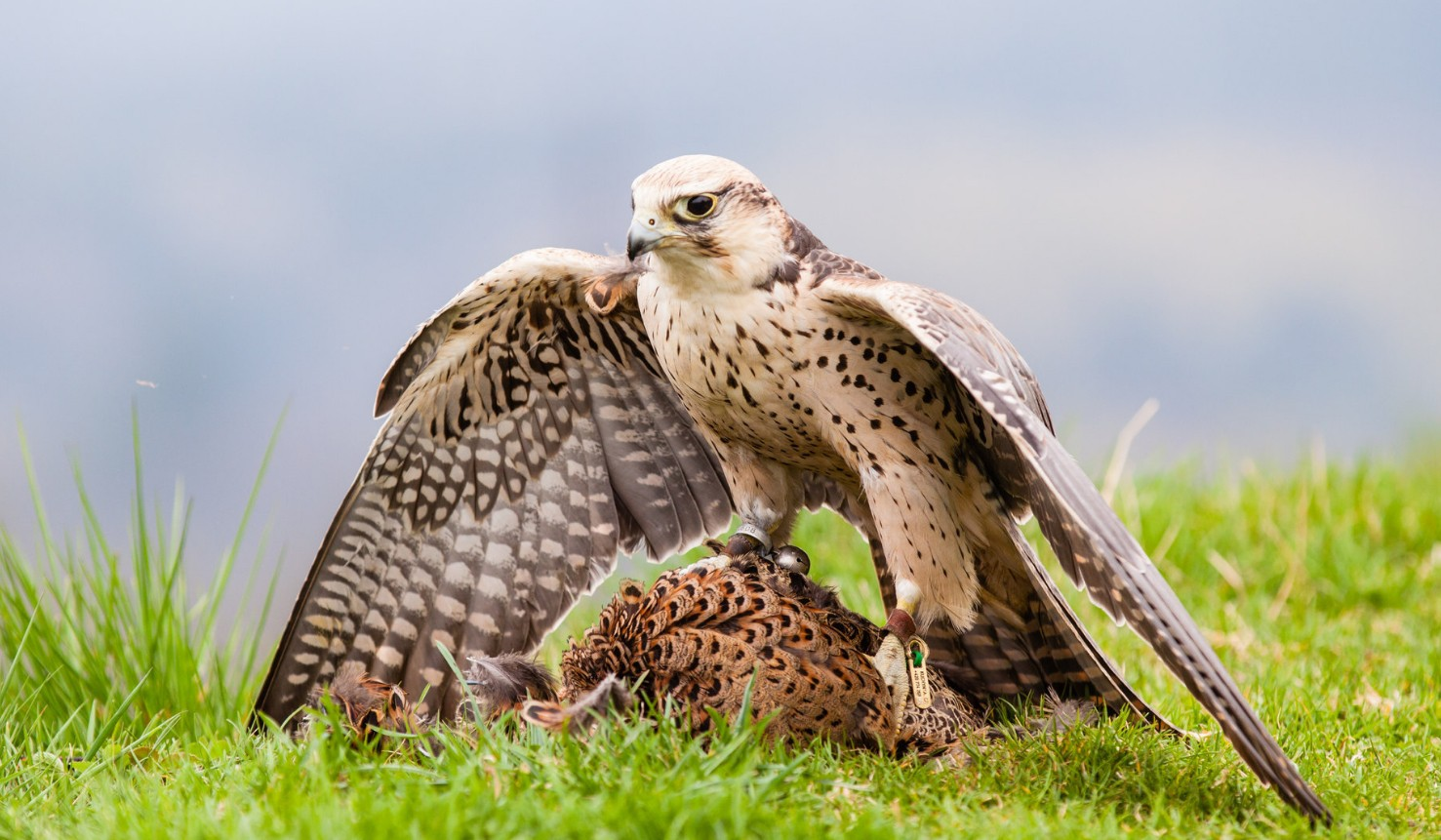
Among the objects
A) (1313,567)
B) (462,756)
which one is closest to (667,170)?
(462,756)

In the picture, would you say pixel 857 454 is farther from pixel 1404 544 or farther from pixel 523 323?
pixel 1404 544

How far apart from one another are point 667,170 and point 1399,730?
2.97 meters

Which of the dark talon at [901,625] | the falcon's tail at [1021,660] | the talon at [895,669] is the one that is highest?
the dark talon at [901,625]

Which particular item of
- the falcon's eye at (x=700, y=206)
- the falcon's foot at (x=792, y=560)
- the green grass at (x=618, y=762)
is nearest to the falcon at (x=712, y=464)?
the falcon's eye at (x=700, y=206)

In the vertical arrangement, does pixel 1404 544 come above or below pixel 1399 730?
below

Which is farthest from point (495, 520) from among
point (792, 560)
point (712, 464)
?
point (792, 560)

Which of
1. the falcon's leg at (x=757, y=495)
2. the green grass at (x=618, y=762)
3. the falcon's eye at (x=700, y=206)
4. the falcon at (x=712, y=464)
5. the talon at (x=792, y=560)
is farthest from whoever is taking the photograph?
the falcon's leg at (x=757, y=495)

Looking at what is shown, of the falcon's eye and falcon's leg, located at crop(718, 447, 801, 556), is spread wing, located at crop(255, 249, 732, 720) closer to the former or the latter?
falcon's leg, located at crop(718, 447, 801, 556)

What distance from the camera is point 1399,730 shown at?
157 inches

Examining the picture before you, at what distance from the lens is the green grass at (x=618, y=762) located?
7.99 ft

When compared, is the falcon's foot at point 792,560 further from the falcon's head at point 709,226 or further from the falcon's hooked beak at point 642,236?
the falcon's hooked beak at point 642,236

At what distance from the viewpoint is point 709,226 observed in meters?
3.28

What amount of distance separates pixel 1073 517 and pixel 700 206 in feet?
4.13

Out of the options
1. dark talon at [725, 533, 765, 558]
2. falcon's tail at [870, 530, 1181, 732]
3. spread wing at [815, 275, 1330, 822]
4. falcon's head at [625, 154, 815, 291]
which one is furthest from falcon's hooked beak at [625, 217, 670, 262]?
falcon's tail at [870, 530, 1181, 732]
